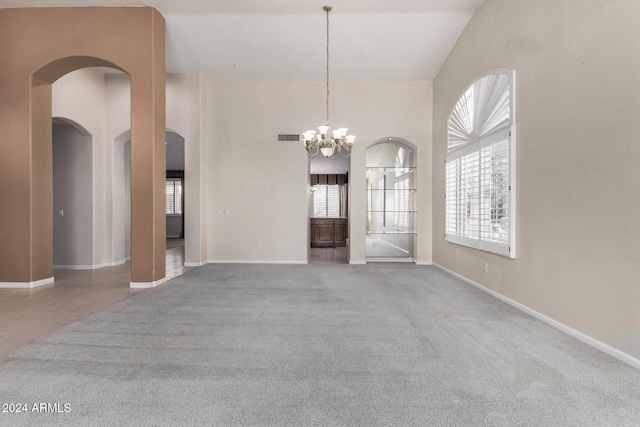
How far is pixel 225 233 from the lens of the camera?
289 inches

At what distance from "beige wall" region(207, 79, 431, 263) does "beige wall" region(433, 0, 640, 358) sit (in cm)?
299

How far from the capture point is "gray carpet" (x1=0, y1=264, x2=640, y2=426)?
1.88m

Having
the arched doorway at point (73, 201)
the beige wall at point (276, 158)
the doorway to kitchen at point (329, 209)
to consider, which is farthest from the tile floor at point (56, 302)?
the doorway to kitchen at point (329, 209)

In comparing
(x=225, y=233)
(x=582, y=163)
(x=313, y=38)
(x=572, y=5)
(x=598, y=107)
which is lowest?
(x=225, y=233)

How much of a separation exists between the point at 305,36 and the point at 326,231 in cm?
600

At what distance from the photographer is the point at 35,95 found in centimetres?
493

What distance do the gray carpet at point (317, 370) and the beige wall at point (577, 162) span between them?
0.42 meters

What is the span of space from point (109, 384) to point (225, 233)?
5249mm

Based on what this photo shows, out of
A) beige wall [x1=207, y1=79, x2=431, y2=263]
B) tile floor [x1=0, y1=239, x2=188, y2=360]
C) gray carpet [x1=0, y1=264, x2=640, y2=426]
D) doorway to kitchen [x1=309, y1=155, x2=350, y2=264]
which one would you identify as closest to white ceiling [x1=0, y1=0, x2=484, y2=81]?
beige wall [x1=207, y1=79, x2=431, y2=263]

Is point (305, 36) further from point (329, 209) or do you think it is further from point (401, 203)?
point (329, 209)

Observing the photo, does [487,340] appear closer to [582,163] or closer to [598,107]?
[582,163]

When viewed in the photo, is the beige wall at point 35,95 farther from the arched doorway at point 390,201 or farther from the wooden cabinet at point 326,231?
the wooden cabinet at point 326,231

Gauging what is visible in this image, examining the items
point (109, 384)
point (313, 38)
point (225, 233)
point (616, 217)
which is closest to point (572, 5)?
point (616, 217)

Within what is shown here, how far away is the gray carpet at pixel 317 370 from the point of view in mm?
1875
